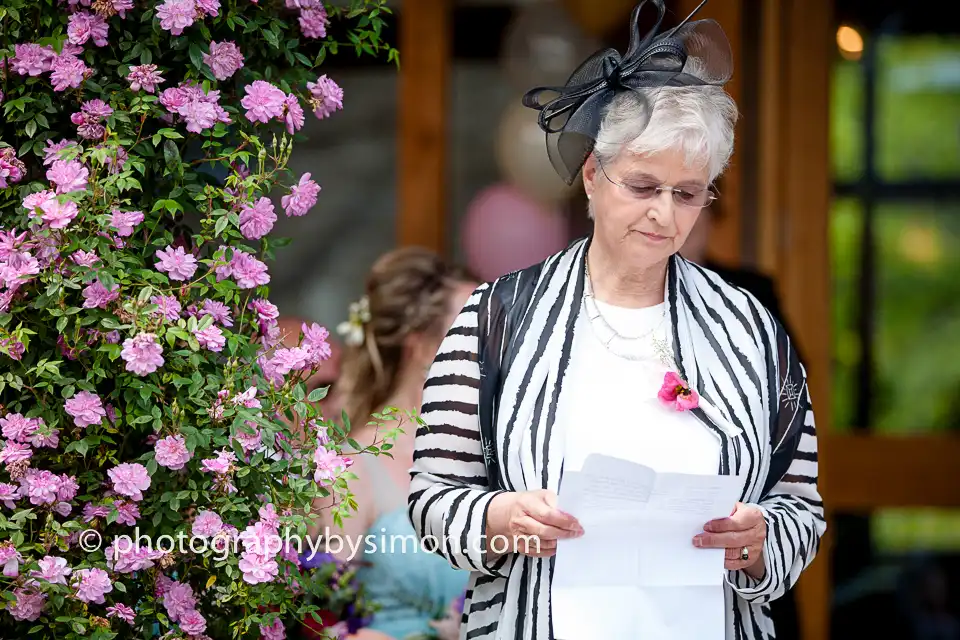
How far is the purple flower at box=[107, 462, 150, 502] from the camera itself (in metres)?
1.62

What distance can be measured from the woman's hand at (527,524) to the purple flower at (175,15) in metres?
0.82

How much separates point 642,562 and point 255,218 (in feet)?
2.52

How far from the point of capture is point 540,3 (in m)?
3.71

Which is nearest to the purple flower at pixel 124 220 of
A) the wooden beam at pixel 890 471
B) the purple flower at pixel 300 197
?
the purple flower at pixel 300 197

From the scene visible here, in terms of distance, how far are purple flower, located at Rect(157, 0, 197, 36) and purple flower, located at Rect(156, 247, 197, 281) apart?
319 millimetres

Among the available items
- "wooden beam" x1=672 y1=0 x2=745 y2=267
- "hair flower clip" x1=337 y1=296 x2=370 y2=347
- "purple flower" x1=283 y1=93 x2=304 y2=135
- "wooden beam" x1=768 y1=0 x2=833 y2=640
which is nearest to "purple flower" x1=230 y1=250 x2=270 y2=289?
"purple flower" x1=283 y1=93 x2=304 y2=135

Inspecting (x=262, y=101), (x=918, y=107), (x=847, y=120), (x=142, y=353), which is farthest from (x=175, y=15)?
(x=918, y=107)

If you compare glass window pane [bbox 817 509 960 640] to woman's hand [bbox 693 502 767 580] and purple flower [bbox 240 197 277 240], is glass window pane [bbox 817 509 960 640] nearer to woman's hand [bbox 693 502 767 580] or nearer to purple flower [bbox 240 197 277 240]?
woman's hand [bbox 693 502 767 580]

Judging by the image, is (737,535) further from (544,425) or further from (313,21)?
(313,21)

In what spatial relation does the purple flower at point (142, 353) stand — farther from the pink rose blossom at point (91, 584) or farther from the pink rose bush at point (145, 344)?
the pink rose blossom at point (91, 584)

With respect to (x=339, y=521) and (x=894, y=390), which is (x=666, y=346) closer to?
(x=339, y=521)

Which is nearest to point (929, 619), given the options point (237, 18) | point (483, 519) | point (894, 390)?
point (894, 390)

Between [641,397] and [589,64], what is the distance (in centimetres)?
53

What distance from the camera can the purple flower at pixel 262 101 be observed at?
1687mm
